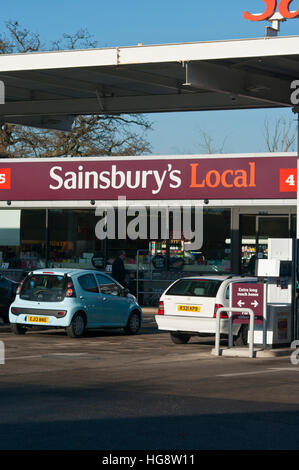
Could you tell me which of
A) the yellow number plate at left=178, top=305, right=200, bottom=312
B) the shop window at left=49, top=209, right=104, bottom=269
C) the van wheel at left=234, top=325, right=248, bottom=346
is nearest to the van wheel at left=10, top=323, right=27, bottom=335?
the yellow number plate at left=178, top=305, right=200, bottom=312

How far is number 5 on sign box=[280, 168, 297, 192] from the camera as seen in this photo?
27.8m

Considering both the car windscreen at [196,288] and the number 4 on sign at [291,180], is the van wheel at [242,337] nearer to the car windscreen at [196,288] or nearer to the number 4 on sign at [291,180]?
the car windscreen at [196,288]

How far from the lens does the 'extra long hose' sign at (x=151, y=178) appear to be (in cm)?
2825

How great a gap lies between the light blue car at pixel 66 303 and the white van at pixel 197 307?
1897 mm

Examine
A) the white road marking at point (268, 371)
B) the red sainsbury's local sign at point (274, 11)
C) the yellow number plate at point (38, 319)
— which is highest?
the red sainsbury's local sign at point (274, 11)

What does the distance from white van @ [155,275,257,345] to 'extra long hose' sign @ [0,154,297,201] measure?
924 cm

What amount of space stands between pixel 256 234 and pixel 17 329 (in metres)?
10.6

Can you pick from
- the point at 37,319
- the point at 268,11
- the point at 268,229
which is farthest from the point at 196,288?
the point at 268,229

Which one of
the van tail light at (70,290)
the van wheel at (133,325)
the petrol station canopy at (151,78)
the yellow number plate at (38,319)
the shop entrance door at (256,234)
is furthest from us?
the shop entrance door at (256,234)

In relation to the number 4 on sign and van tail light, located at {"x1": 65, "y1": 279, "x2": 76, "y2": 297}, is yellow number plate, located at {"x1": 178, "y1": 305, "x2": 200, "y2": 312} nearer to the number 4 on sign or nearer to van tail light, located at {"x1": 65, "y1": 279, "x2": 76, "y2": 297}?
van tail light, located at {"x1": 65, "y1": 279, "x2": 76, "y2": 297}

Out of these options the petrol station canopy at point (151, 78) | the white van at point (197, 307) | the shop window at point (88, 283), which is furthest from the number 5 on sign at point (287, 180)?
the shop window at point (88, 283)
